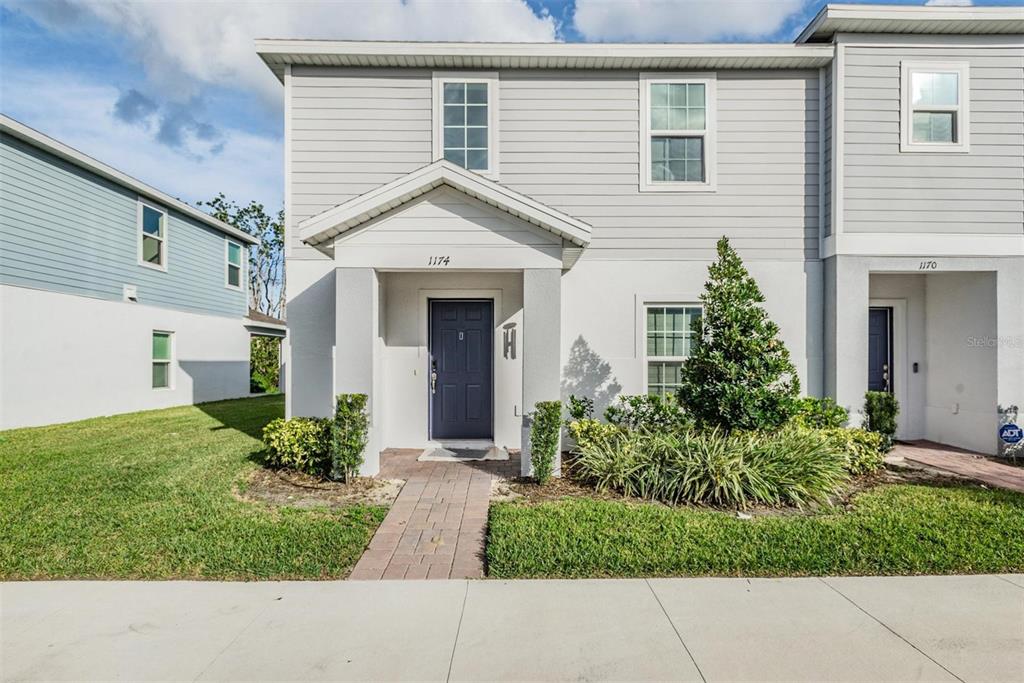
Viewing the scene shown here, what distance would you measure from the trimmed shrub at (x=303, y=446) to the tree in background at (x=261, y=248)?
90.8ft

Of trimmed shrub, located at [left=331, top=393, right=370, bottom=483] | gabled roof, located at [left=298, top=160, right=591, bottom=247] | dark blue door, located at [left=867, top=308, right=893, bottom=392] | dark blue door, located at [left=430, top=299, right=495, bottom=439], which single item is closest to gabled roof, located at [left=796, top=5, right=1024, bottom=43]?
dark blue door, located at [left=867, top=308, right=893, bottom=392]

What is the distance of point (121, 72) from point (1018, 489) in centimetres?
1718

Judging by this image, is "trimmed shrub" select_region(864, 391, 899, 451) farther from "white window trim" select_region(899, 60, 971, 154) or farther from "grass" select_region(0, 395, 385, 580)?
"grass" select_region(0, 395, 385, 580)

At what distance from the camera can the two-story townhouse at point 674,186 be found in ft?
25.1

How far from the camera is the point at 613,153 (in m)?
7.94

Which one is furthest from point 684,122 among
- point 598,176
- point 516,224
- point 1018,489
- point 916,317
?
point 1018,489

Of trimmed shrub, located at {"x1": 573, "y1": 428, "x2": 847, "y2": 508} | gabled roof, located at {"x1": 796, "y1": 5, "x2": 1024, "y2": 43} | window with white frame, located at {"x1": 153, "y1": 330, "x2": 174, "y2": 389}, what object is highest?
gabled roof, located at {"x1": 796, "y1": 5, "x2": 1024, "y2": 43}

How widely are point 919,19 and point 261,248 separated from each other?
3684 centimetres

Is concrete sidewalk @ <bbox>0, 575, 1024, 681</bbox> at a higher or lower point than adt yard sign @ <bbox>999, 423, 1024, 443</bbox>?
lower

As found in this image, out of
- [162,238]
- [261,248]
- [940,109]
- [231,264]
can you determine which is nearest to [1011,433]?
[940,109]

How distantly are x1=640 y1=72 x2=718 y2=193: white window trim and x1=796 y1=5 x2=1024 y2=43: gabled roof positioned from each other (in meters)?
1.77

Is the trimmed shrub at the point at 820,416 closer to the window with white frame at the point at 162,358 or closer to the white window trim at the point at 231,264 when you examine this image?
the window with white frame at the point at 162,358

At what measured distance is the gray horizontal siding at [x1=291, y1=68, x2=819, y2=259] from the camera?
7.90 m

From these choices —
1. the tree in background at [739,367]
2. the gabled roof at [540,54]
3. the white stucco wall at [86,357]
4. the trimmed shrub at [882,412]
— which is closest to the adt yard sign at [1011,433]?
the trimmed shrub at [882,412]
